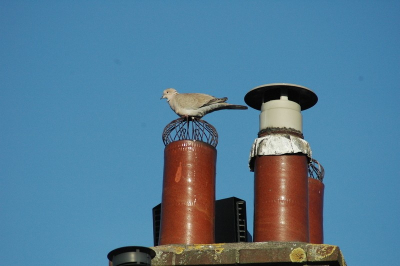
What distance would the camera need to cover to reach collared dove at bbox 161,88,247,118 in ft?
58.0

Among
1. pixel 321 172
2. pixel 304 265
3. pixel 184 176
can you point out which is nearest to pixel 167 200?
pixel 184 176

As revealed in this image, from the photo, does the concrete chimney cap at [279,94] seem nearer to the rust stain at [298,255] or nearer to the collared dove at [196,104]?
the collared dove at [196,104]

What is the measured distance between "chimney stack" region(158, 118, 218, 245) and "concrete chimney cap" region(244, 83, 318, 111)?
1.73 metres

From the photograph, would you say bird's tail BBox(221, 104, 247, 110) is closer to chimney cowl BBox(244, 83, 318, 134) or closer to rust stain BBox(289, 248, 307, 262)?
chimney cowl BBox(244, 83, 318, 134)

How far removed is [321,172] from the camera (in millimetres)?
18984

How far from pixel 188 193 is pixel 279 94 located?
115 inches

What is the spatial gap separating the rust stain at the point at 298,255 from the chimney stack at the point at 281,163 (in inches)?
61.5

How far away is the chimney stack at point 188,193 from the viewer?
51.3 ft

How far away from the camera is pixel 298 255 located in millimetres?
13945

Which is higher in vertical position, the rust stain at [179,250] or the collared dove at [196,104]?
the collared dove at [196,104]

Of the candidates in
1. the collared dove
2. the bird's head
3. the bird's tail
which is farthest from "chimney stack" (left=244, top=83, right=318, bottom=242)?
the bird's head

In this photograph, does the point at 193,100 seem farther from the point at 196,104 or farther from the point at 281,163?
the point at 281,163

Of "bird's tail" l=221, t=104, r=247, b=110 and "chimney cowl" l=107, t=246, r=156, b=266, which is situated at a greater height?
"bird's tail" l=221, t=104, r=247, b=110

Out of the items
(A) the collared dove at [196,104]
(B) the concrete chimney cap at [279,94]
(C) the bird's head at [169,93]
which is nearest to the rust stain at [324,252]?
(B) the concrete chimney cap at [279,94]
